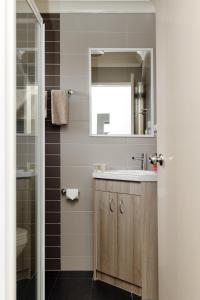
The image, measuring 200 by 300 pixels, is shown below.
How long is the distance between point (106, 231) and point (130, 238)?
0.25m

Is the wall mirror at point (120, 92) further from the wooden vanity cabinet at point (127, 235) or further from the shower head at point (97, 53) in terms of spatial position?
the wooden vanity cabinet at point (127, 235)

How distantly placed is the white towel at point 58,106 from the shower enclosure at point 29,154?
876 mm

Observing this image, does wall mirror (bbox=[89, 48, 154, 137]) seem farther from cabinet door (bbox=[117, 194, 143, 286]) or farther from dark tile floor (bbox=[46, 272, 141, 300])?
dark tile floor (bbox=[46, 272, 141, 300])

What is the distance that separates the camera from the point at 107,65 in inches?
117

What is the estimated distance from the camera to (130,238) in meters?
2.42

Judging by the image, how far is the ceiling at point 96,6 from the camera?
2.85m

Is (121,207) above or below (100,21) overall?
below

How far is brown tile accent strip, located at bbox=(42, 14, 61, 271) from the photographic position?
289 centimetres

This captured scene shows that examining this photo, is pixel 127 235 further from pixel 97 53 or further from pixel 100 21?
pixel 100 21

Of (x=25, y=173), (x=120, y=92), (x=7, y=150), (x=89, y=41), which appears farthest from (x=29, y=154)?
(x=89, y=41)

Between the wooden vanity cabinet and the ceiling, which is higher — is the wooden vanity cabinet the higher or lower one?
the lower one

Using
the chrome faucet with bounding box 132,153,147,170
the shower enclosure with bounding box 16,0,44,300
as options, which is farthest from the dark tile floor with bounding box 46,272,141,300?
the chrome faucet with bounding box 132,153,147,170

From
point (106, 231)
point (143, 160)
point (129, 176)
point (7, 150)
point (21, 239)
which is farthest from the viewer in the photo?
point (143, 160)

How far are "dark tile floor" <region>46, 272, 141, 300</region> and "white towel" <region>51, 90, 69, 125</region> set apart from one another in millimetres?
1388
